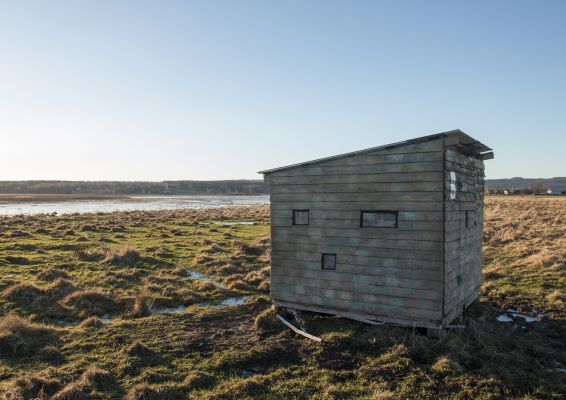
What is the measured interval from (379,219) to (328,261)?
6.95 ft

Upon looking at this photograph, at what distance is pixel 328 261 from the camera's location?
1358 centimetres

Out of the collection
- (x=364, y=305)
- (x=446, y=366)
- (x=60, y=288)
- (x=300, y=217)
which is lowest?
(x=446, y=366)

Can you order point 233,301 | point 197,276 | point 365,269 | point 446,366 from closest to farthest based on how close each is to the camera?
1. point 446,366
2. point 365,269
3. point 233,301
4. point 197,276

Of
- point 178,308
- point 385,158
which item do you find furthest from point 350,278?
point 178,308

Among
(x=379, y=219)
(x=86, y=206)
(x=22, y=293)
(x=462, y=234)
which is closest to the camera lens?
(x=379, y=219)

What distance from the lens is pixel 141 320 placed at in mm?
13938

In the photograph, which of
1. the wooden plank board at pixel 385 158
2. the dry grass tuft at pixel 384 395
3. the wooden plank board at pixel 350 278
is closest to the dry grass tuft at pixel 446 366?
the dry grass tuft at pixel 384 395

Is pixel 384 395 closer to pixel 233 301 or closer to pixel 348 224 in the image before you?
pixel 348 224

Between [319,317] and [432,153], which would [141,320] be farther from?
[432,153]

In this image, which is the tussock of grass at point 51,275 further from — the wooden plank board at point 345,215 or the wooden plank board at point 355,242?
the wooden plank board at point 345,215

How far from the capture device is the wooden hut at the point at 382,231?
11.9m

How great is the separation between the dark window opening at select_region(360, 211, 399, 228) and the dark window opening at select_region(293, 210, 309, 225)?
1.88 meters

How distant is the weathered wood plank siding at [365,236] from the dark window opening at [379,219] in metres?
0.13

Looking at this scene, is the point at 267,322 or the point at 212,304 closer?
the point at 267,322
